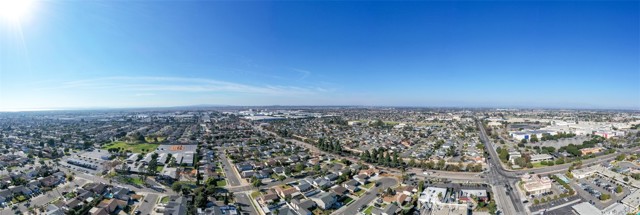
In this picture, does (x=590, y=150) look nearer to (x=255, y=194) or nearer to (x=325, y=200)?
(x=325, y=200)

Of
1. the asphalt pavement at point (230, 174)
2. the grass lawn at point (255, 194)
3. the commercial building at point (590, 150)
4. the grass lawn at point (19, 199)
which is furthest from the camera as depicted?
the commercial building at point (590, 150)

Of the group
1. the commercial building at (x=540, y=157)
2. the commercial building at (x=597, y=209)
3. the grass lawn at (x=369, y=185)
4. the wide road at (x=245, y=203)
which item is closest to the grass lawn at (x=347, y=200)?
the grass lawn at (x=369, y=185)

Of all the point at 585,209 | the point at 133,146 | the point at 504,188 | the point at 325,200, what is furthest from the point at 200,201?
the point at 133,146

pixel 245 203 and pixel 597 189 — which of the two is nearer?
pixel 245 203

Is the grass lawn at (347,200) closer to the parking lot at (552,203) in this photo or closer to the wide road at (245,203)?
the wide road at (245,203)

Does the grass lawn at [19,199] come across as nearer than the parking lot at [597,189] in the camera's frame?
Yes

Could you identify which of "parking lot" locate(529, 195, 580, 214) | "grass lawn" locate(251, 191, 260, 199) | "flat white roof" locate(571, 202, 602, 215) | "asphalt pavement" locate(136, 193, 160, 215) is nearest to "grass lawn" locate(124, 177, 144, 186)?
"asphalt pavement" locate(136, 193, 160, 215)

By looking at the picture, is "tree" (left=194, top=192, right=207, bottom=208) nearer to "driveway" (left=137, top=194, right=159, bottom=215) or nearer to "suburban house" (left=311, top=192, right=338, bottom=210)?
"driveway" (left=137, top=194, right=159, bottom=215)
